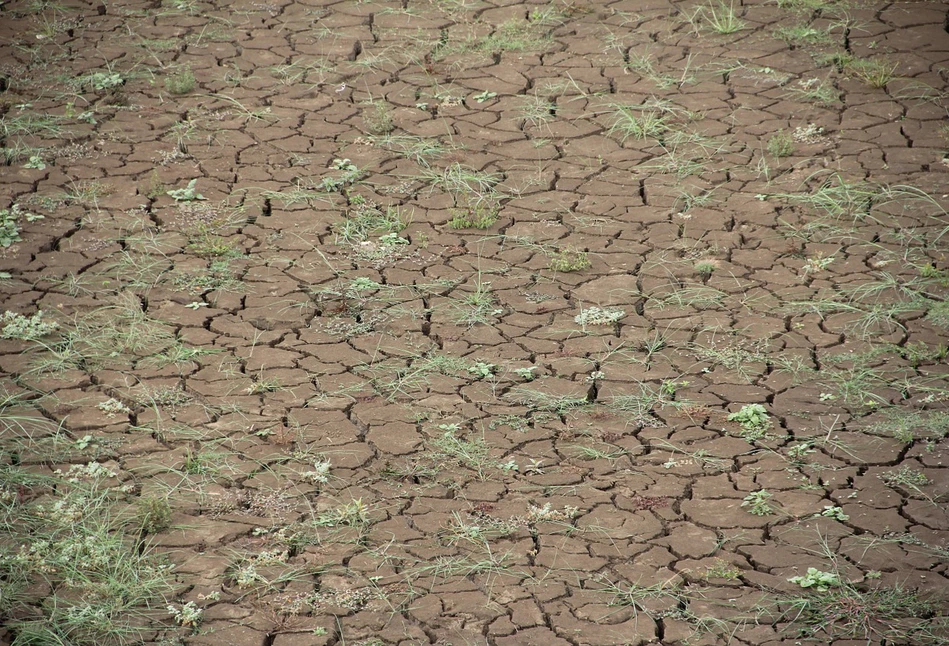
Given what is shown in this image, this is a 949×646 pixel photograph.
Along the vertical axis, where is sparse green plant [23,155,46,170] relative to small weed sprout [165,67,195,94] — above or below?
below

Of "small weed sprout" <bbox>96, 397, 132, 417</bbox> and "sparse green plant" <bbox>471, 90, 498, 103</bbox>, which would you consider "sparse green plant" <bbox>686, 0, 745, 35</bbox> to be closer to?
"sparse green plant" <bbox>471, 90, 498, 103</bbox>

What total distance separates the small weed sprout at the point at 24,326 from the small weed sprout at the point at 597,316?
254 centimetres

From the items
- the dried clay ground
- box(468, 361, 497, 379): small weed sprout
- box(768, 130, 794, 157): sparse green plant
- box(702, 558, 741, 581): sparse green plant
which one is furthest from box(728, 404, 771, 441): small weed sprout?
box(768, 130, 794, 157): sparse green plant

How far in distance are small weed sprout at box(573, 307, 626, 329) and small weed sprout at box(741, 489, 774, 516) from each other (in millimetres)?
1358

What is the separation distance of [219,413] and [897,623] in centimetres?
288

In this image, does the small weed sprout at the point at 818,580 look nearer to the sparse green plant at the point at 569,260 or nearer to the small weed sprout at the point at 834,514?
the small weed sprout at the point at 834,514

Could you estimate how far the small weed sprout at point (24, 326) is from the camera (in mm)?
5469

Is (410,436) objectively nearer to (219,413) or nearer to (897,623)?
(219,413)

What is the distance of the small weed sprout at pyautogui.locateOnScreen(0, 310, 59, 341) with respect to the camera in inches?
215

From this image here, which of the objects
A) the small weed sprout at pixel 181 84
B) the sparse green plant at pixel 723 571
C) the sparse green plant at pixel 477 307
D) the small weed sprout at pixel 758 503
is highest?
the small weed sprout at pixel 181 84

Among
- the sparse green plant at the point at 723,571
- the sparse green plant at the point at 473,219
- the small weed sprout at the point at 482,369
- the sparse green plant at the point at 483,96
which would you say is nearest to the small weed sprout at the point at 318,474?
the small weed sprout at the point at 482,369

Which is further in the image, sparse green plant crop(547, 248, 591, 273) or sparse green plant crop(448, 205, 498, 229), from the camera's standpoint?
sparse green plant crop(448, 205, 498, 229)

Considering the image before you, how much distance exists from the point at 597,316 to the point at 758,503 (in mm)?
1481

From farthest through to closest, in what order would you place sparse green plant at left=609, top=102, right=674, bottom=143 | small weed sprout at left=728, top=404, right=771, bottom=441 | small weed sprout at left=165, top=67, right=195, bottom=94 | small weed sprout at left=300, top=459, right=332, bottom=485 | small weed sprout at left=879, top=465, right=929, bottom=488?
small weed sprout at left=165, top=67, right=195, bottom=94
sparse green plant at left=609, top=102, right=674, bottom=143
small weed sprout at left=728, top=404, right=771, bottom=441
small weed sprout at left=300, top=459, right=332, bottom=485
small weed sprout at left=879, top=465, right=929, bottom=488
